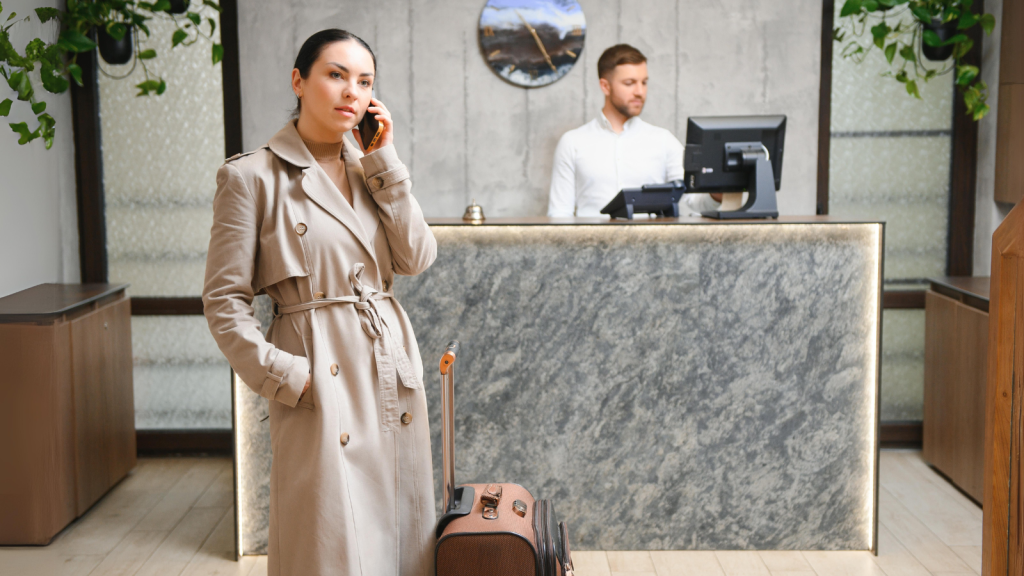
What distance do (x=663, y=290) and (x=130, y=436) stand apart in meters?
2.42

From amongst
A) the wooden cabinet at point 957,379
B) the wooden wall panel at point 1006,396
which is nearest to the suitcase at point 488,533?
the wooden wall panel at point 1006,396

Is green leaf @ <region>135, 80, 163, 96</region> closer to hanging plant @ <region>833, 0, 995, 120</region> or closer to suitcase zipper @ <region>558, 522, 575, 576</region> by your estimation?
suitcase zipper @ <region>558, 522, 575, 576</region>

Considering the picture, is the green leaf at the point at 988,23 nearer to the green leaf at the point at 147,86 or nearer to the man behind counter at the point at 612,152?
the man behind counter at the point at 612,152

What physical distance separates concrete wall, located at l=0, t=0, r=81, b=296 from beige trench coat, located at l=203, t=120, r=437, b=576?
7.19 ft

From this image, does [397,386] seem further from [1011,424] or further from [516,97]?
[516,97]

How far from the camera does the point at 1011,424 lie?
1479 mm

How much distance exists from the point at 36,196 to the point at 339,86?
2.56m

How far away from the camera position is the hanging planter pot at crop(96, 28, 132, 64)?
152 inches

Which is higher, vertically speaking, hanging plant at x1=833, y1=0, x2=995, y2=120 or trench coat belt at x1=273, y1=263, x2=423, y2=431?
hanging plant at x1=833, y1=0, x2=995, y2=120

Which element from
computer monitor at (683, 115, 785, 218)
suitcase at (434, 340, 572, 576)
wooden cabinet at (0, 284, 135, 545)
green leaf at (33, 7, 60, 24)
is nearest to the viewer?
suitcase at (434, 340, 572, 576)

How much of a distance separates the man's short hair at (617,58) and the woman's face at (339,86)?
2.22 m

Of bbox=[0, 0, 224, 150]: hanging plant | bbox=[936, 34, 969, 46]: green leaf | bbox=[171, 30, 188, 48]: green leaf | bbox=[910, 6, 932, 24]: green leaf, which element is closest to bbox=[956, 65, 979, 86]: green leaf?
bbox=[936, 34, 969, 46]: green leaf

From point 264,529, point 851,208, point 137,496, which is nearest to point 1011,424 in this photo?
point 264,529

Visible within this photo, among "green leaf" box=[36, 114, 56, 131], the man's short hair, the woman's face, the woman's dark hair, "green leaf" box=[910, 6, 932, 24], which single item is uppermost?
"green leaf" box=[910, 6, 932, 24]
